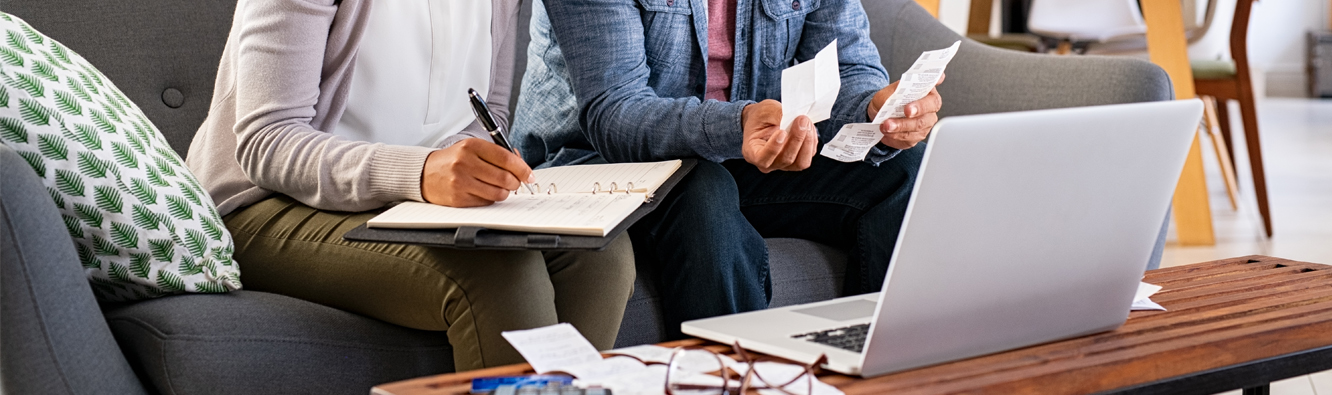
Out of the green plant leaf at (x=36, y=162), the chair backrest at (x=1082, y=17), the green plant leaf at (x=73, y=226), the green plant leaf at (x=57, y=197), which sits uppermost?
the green plant leaf at (x=36, y=162)

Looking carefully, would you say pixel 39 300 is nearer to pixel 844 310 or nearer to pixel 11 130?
pixel 11 130

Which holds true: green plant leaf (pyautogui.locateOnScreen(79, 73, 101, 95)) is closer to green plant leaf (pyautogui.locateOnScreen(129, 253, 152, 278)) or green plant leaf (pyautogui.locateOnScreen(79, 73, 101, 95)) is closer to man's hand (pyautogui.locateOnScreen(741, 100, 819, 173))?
green plant leaf (pyautogui.locateOnScreen(129, 253, 152, 278))

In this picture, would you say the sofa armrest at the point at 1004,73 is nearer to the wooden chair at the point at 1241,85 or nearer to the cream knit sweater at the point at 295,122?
the cream knit sweater at the point at 295,122

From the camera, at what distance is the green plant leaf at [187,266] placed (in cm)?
100

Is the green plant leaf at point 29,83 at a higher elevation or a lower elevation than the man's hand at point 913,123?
higher

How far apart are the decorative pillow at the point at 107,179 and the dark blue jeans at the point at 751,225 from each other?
45 centimetres

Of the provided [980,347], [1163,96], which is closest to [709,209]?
[980,347]

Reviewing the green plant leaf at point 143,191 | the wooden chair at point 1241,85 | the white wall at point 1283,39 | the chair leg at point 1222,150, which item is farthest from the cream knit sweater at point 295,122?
the white wall at point 1283,39

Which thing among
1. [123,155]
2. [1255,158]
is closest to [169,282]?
[123,155]

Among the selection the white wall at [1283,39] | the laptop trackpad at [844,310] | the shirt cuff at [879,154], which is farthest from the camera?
the white wall at [1283,39]

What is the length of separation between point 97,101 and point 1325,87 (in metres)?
8.30

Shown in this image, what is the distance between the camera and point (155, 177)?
988mm

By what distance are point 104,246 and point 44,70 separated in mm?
164

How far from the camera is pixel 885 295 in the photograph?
24.2 inches
